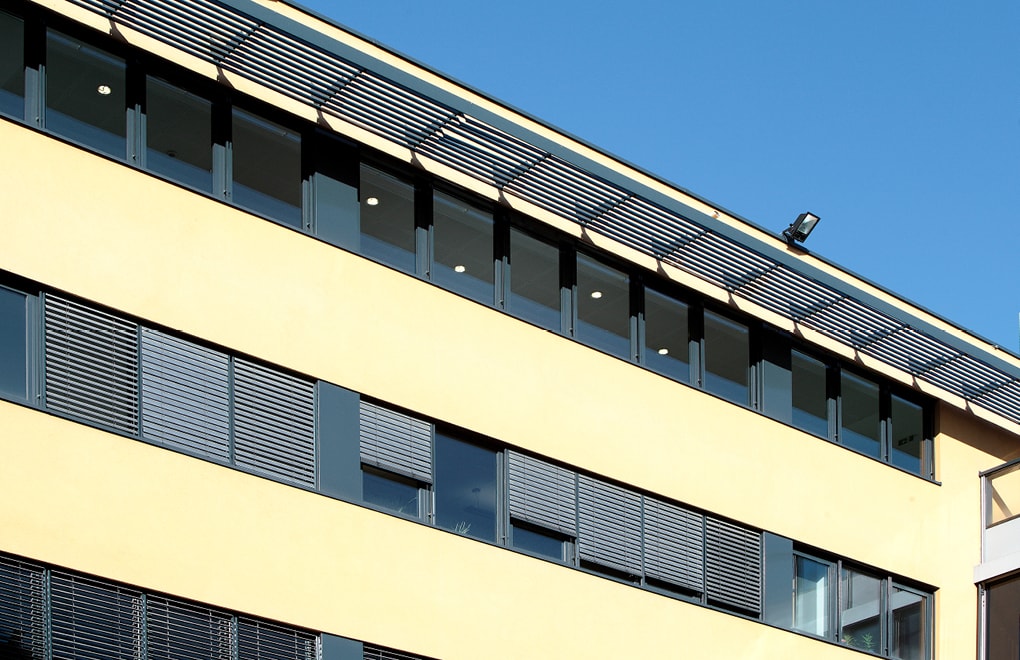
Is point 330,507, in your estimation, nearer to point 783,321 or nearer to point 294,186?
point 294,186

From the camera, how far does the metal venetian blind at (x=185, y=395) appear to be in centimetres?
1866

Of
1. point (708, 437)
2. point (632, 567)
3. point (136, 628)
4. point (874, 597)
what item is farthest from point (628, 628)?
point (136, 628)

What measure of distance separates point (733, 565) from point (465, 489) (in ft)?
16.7

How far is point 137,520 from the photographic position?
1786cm

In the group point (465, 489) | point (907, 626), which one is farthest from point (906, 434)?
point (465, 489)

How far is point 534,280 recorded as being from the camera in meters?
23.1

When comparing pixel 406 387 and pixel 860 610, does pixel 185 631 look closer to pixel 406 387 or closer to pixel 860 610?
pixel 406 387

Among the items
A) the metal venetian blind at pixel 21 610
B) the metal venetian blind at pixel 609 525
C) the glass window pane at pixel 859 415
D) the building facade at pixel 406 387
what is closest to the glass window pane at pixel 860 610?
the building facade at pixel 406 387

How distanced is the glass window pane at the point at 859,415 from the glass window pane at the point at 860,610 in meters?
2.14

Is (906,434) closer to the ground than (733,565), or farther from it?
farther from it

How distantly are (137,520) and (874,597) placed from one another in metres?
13.1

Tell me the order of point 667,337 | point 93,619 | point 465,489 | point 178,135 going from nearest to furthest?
point 93,619
point 178,135
point 465,489
point 667,337

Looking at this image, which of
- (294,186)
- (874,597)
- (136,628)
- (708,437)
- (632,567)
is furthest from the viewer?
(874,597)

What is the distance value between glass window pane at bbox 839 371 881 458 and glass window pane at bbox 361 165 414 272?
28.5ft
